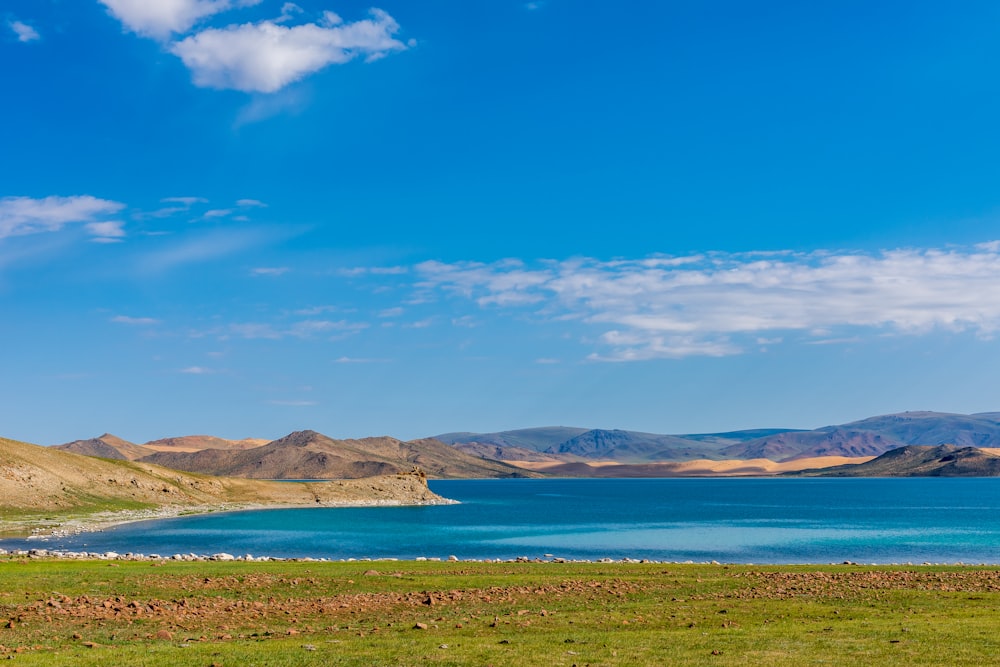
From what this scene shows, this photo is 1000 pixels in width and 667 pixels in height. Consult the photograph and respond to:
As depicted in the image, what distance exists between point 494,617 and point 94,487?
5456 inches

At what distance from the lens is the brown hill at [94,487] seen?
129750 millimetres

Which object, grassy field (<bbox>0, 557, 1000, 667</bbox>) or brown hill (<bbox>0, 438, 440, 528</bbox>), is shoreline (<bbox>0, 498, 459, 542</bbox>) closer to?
brown hill (<bbox>0, 438, 440, 528</bbox>)

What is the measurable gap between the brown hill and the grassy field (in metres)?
83.7

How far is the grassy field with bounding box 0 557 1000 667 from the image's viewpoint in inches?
A: 965

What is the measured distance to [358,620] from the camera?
31.9m

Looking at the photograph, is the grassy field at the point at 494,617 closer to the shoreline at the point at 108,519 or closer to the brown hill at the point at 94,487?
the shoreline at the point at 108,519

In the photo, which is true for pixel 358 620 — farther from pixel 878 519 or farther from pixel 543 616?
pixel 878 519

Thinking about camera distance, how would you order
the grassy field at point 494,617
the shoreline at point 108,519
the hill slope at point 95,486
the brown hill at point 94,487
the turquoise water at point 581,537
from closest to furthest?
the grassy field at point 494,617 < the turquoise water at point 581,537 < the shoreline at point 108,519 < the brown hill at point 94,487 < the hill slope at point 95,486

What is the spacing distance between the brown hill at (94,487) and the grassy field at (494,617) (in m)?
83.7

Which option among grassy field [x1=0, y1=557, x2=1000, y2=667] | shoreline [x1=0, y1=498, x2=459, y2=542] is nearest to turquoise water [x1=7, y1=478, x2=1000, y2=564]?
shoreline [x1=0, y1=498, x2=459, y2=542]

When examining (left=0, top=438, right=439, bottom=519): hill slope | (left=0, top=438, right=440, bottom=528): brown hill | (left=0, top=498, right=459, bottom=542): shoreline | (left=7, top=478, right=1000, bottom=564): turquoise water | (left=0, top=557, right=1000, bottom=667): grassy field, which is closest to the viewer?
(left=0, top=557, right=1000, bottom=667): grassy field

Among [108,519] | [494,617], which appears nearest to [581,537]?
[108,519]

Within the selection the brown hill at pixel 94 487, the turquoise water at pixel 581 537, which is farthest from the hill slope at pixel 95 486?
the turquoise water at pixel 581 537

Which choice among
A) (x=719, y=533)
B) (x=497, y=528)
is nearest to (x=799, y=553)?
(x=719, y=533)
